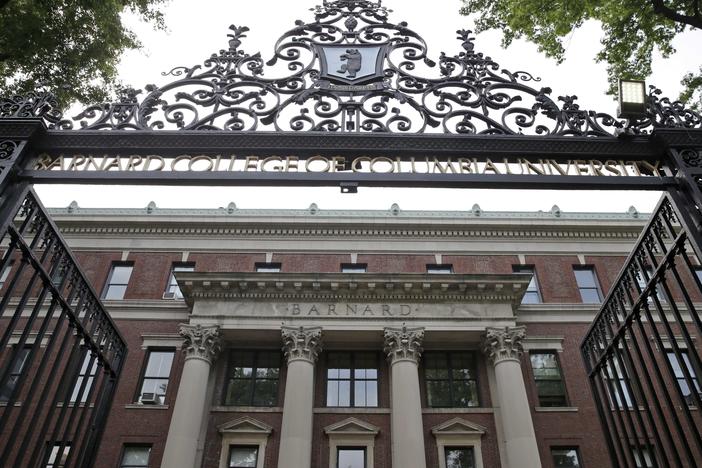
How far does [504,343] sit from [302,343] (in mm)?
8802

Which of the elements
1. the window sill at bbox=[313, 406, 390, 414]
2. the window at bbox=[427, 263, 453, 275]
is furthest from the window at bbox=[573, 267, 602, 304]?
the window sill at bbox=[313, 406, 390, 414]

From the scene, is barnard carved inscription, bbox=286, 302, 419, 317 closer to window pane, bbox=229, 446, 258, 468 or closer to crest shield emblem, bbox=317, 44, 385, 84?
window pane, bbox=229, 446, 258, 468

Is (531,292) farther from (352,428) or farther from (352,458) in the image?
(352,458)

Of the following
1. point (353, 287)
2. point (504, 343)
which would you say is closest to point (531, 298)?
point (504, 343)

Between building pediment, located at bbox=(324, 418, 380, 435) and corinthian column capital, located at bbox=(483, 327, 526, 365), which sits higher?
corinthian column capital, located at bbox=(483, 327, 526, 365)

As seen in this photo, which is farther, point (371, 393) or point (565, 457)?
point (371, 393)

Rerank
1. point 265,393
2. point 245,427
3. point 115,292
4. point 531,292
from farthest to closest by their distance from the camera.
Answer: point 531,292 → point 115,292 → point 265,393 → point 245,427

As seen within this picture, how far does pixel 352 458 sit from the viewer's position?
22.3 m

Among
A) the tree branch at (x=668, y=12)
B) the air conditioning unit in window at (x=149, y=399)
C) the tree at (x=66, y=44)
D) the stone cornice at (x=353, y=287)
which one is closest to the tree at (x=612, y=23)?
the tree branch at (x=668, y=12)

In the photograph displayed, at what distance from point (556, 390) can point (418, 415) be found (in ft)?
22.8

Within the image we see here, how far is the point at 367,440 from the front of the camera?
73.5 ft

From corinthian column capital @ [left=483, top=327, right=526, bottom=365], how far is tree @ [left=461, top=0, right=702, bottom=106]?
1391cm

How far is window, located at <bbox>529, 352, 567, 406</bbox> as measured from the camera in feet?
77.8

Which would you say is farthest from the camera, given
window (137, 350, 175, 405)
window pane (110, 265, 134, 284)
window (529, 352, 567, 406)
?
window pane (110, 265, 134, 284)
